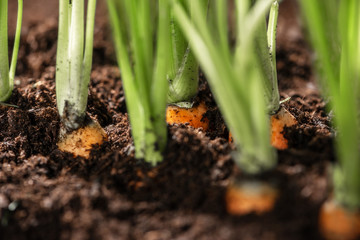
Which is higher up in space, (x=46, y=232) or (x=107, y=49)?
(x=107, y=49)

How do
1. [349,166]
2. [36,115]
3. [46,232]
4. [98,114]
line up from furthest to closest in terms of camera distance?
1. [98,114]
2. [36,115]
3. [46,232]
4. [349,166]

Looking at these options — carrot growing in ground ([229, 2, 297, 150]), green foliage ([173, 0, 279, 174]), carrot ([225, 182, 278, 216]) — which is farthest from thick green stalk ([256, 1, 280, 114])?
carrot ([225, 182, 278, 216])

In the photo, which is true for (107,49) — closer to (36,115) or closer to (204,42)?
(36,115)

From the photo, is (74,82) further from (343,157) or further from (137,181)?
(343,157)

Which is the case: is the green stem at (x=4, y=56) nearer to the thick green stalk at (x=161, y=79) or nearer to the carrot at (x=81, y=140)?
the carrot at (x=81, y=140)

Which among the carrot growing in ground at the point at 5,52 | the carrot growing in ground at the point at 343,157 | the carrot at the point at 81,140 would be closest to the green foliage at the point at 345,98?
the carrot growing in ground at the point at 343,157

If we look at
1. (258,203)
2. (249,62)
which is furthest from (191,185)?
(249,62)

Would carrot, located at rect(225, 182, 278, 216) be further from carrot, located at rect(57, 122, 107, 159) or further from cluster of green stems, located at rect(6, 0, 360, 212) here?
carrot, located at rect(57, 122, 107, 159)
